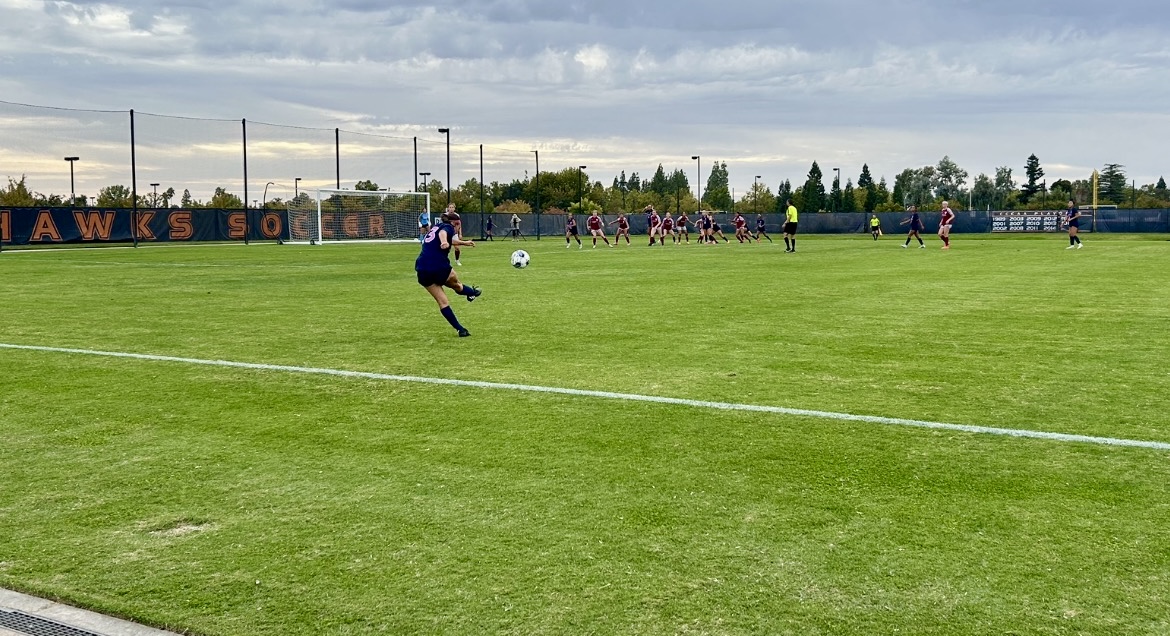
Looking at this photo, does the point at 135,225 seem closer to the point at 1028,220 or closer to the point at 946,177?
the point at 1028,220

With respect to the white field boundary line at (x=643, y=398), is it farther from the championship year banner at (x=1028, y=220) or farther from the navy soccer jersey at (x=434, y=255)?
the championship year banner at (x=1028, y=220)

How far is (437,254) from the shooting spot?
1127 centimetres

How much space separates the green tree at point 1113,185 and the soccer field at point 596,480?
9211cm

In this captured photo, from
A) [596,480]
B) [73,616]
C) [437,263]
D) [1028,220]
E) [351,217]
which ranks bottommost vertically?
[73,616]

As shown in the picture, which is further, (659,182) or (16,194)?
(659,182)

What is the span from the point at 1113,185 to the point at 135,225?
93.9m

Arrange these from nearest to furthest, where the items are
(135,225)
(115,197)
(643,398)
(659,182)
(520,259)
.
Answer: (643,398) → (520,259) → (135,225) → (115,197) → (659,182)

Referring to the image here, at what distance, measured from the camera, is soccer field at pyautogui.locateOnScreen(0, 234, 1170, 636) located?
11.7ft

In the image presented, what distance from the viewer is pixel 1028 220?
224ft

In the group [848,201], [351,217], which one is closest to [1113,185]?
[848,201]

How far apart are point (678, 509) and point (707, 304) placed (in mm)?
10558

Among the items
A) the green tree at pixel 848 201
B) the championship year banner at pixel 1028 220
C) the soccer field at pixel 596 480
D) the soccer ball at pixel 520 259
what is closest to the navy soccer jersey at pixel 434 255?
the soccer field at pixel 596 480

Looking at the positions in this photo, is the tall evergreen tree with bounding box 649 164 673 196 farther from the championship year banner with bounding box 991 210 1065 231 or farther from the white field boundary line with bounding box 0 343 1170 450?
the white field boundary line with bounding box 0 343 1170 450

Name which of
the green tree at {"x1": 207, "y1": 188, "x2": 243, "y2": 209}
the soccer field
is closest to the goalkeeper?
the soccer field
